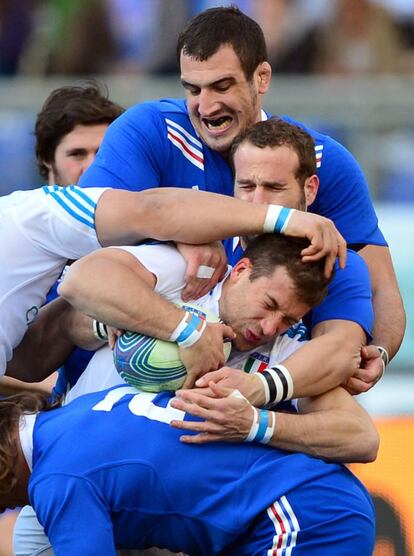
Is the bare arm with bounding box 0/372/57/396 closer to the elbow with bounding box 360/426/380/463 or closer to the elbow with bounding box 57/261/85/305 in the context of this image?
the elbow with bounding box 57/261/85/305

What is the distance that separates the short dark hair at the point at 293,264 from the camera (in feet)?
11.9

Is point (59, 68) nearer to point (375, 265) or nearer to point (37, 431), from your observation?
point (375, 265)

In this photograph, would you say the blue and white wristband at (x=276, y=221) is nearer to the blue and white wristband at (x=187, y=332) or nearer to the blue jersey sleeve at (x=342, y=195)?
the blue and white wristband at (x=187, y=332)

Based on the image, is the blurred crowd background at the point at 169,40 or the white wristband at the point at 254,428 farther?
the blurred crowd background at the point at 169,40

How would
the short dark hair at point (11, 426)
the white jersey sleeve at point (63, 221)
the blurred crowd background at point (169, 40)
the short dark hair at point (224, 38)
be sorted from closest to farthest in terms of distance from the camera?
the short dark hair at point (11, 426), the white jersey sleeve at point (63, 221), the short dark hair at point (224, 38), the blurred crowd background at point (169, 40)

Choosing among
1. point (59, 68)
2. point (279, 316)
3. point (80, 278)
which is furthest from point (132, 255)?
point (59, 68)

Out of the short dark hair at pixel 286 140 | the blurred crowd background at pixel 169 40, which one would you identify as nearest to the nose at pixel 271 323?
the short dark hair at pixel 286 140

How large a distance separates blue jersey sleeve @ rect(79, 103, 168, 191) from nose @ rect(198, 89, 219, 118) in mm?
153

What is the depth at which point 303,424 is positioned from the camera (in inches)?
143

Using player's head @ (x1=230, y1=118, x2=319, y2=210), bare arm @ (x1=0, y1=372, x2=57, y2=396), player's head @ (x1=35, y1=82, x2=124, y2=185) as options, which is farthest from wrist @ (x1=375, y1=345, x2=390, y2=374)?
player's head @ (x1=35, y1=82, x2=124, y2=185)

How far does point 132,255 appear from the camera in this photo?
363 cm

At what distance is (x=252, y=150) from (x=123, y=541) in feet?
4.07

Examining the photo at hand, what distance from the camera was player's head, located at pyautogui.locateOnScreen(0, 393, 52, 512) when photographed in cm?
363

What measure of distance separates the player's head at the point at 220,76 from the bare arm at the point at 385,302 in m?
0.67
